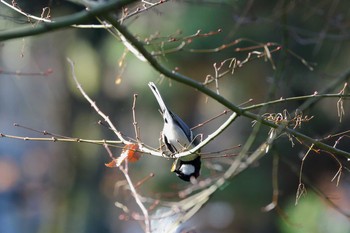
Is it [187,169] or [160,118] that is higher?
[187,169]

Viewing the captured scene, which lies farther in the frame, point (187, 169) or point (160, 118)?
point (160, 118)

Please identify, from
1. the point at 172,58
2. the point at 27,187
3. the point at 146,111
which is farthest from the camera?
the point at 27,187

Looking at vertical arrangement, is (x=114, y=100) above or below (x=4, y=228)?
above

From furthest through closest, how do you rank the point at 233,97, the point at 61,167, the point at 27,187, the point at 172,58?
the point at 27,187 → the point at 61,167 → the point at 233,97 → the point at 172,58

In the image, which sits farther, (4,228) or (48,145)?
(48,145)

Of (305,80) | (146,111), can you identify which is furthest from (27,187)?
(305,80)

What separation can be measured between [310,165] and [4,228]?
252 inches

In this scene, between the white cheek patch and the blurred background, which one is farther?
the blurred background

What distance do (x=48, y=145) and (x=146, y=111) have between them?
5.79 metres

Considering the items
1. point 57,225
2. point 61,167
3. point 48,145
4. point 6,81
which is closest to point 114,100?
point 61,167

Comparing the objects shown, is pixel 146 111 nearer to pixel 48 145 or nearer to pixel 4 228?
pixel 4 228

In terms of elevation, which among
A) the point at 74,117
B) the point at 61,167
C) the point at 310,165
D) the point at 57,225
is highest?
the point at 74,117

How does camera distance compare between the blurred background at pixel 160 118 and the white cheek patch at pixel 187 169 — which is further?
the blurred background at pixel 160 118

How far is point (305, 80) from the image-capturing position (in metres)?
5.23
